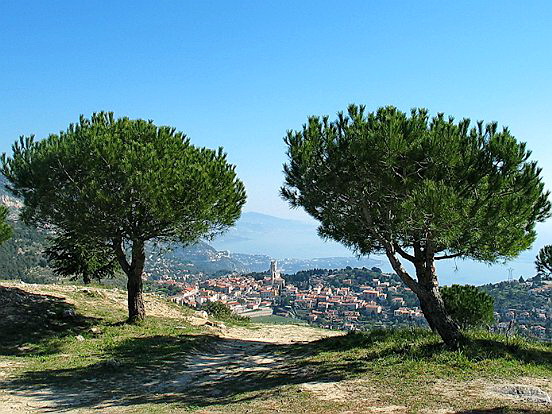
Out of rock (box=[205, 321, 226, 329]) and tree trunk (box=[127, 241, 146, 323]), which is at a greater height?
tree trunk (box=[127, 241, 146, 323])

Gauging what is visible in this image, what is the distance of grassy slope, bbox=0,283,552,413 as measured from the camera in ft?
28.2

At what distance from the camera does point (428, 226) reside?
412 inches

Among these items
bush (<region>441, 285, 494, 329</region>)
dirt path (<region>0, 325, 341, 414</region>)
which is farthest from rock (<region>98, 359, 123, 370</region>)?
bush (<region>441, 285, 494, 329</region>)

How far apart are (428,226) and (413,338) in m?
4.67

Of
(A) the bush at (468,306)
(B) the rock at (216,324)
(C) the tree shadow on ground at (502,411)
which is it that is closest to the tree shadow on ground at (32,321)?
(B) the rock at (216,324)

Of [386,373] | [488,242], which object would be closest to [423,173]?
[488,242]

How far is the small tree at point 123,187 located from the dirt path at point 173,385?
16.4 ft

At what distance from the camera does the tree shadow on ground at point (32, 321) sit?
15.0m

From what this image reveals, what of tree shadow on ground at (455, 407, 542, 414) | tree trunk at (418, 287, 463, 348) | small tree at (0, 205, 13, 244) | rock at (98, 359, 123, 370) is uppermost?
small tree at (0, 205, 13, 244)

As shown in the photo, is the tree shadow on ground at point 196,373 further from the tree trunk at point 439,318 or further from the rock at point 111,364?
the tree trunk at point 439,318

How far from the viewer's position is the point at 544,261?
19.5 metres

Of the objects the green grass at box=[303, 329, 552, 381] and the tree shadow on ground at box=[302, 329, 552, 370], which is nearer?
the green grass at box=[303, 329, 552, 381]

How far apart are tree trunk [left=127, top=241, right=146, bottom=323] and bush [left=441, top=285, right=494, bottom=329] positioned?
11.7 m

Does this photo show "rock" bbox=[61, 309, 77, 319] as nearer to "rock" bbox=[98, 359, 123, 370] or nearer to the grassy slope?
the grassy slope
